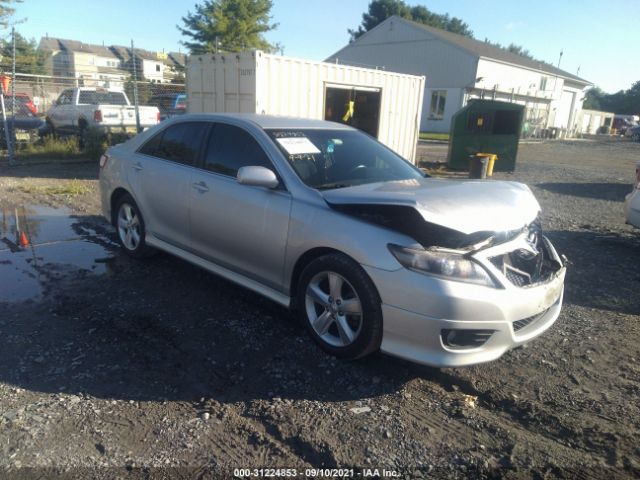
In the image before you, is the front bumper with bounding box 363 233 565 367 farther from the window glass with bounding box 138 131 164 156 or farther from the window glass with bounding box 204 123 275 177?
the window glass with bounding box 138 131 164 156

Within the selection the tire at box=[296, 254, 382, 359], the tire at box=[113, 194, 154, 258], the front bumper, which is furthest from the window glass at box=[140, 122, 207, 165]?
the front bumper

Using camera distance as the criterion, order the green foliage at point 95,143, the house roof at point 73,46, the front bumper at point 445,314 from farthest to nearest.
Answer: the house roof at point 73,46, the green foliage at point 95,143, the front bumper at point 445,314

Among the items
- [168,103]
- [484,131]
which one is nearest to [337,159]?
[484,131]

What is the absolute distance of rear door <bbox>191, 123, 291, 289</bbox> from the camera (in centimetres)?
379

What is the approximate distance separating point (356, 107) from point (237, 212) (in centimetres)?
1018

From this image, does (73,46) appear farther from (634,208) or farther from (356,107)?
(634,208)

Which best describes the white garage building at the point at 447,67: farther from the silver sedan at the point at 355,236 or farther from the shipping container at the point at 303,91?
the silver sedan at the point at 355,236

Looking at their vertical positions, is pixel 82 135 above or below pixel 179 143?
below

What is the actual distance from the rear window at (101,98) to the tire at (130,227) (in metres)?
12.0

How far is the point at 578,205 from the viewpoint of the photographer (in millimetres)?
9969

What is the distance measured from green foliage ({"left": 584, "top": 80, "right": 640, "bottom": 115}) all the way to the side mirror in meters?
97.1

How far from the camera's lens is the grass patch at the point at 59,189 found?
892 centimetres

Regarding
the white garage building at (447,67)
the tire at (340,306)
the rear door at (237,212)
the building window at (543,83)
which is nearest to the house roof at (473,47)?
the white garage building at (447,67)

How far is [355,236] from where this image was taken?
3250 mm
